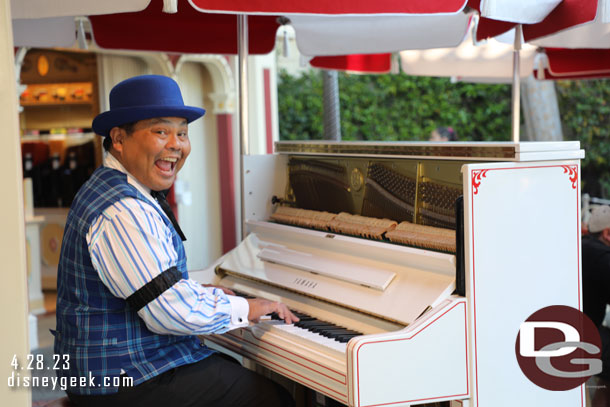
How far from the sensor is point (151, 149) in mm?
2572

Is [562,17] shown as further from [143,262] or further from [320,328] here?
[143,262]

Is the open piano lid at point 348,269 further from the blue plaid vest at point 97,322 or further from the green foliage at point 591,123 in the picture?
the green foliage at point 591,123

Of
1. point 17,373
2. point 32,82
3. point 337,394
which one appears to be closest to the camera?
point 17,373

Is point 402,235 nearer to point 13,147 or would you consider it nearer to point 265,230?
point 265,230

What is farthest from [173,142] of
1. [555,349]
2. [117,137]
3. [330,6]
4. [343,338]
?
[555,349]

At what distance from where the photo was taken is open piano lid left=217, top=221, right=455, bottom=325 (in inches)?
102

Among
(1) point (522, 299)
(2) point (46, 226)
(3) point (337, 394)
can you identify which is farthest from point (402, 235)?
(2) point (46, 226)

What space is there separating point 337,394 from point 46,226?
674cm

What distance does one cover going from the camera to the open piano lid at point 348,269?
2.60 m

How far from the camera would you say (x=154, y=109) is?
252 centimetres

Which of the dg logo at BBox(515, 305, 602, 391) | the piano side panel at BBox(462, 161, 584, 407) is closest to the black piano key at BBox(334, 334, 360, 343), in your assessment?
the piano side panel at BBox(462, 161, 584, 407)

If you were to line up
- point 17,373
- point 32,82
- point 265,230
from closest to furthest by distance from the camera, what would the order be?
point 17,373, point 265,230, point 32,82

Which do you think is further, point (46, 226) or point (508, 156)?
point (46, 226)

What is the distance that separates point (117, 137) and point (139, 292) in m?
0.59
